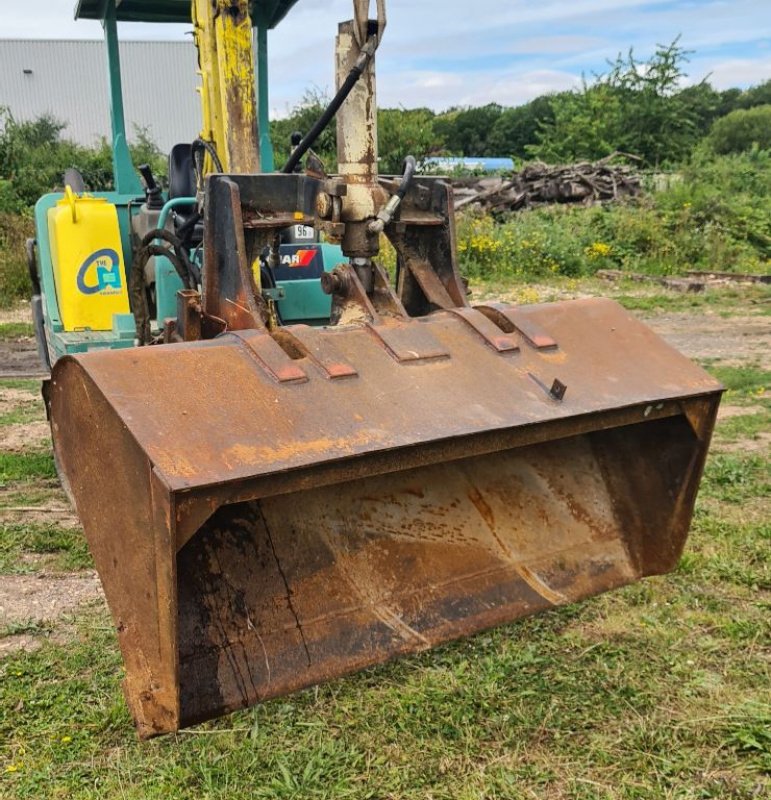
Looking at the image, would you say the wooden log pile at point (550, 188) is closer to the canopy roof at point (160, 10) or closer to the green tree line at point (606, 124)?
the green tree line at point (606, 124)

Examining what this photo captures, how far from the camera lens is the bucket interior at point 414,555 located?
7.93 feet

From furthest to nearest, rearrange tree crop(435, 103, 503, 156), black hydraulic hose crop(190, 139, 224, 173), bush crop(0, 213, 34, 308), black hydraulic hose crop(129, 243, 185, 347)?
tree crop(435, 103, 503, 156), bush crop(0, 213, 34, 308), black hydraulic hose crop(190, 139, 224, 173), black hydraulic hose crop(129, 243, 185, 347)

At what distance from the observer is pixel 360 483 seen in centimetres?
274

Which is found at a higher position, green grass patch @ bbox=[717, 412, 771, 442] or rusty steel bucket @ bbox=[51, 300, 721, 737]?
rusty steel bucket @ bbox=[51, 300, 721, 737]

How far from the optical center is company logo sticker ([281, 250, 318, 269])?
4496mm

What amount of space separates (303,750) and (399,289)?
1572mm

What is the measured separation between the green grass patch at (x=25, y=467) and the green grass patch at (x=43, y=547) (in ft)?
2.42

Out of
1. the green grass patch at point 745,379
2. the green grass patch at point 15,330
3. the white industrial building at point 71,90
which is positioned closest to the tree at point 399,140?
the white industrial building at point 71,90

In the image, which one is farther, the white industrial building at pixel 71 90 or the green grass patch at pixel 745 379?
the white industrial building at pixel 71 90

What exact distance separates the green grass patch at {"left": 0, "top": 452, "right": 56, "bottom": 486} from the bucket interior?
2417 mm

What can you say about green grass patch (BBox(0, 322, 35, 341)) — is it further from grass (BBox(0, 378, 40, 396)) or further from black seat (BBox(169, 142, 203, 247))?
black seat (BBox(169, 142, 203, 247))

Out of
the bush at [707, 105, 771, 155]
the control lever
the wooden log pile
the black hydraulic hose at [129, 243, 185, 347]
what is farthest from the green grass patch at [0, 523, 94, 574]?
the bush at [707, 105, 771, 155]

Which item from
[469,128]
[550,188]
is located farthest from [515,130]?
[550,188]

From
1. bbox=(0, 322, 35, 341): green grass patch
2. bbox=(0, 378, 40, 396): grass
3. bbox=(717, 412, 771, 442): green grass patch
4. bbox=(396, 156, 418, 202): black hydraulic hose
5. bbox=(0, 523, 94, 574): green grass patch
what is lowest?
bbox=(0, 322, 35, 341): green grass patch
